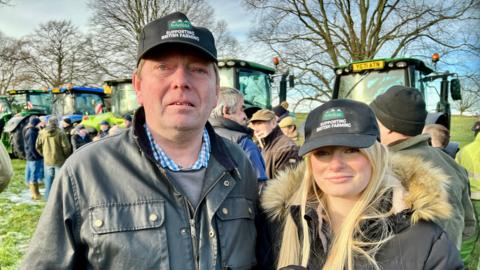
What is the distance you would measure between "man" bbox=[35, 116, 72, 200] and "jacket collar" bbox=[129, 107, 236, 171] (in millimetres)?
7280

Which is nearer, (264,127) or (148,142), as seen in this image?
(148,142)

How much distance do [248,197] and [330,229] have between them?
0.42 metres

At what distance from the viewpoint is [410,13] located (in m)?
19.8

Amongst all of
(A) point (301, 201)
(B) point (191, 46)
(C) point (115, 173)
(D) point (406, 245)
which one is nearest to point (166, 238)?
(C) point (115, 173)

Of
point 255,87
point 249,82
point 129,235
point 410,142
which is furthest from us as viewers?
point 255,87

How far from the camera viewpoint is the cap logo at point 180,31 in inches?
67.0

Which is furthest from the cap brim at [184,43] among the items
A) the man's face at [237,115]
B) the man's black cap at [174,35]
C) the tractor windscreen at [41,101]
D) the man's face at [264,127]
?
the tractor windscreen at [41,101]

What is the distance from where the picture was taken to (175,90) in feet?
5.74

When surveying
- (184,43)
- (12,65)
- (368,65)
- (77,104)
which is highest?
(12,65)

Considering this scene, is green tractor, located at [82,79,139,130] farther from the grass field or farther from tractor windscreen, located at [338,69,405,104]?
tractor windscreen, located at [338,69,405,104]

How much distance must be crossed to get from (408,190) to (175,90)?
1.13 metres

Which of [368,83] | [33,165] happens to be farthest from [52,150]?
[368,83]

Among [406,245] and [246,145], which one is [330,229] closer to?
[406,245]

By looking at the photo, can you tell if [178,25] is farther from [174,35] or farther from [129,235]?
[129,235]
